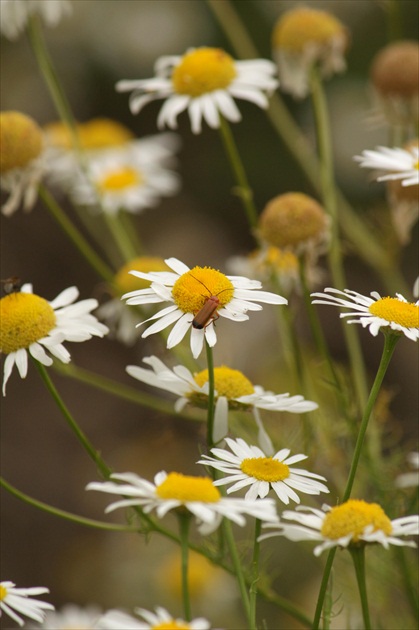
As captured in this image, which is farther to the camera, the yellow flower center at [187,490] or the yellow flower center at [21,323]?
the yellow flower center at [21,323]

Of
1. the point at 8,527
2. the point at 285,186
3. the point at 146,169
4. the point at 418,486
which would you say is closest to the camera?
the point at 418,486

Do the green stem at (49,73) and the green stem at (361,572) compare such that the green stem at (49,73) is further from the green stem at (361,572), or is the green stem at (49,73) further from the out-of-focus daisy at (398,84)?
the green stem at (361,572)

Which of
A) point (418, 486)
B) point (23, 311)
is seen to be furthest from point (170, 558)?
point (23, 311)

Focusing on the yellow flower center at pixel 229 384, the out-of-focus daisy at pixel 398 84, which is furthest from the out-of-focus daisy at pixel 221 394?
the out-of-focus daisy at pixel 398 84

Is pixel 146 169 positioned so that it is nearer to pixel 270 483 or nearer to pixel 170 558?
pixel 170 558

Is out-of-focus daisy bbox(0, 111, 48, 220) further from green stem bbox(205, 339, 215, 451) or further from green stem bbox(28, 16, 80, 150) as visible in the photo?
green stem bbox(205, 339, 215, 451)

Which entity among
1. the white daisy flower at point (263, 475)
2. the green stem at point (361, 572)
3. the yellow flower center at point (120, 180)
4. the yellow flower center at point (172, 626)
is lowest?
the green stem at point (361, 572)

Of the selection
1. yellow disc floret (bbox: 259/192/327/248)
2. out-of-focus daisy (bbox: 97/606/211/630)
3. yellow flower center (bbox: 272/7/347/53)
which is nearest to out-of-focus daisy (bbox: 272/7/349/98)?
yellow flower center (bbox: 272/7/347/53)

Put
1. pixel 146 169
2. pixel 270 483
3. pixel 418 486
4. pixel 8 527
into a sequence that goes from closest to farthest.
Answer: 1. pixel 270 483
2. pixel 418 486
3. pixel 146 169
4. pixel 8 527

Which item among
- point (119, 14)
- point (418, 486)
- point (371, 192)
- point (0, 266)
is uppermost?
point (119, 14)
